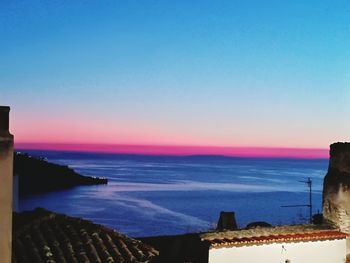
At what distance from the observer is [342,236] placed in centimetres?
1206

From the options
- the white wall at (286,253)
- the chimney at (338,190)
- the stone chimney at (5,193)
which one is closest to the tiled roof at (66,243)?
the white wall at (286,253)

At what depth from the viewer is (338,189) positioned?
13047mm

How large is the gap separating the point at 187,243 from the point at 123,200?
74.2 meters

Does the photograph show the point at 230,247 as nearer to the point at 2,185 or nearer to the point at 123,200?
the point at 2,185

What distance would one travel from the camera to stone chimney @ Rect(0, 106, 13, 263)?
5648 millimetres

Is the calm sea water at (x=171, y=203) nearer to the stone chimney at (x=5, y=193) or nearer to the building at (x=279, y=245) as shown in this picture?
the building at (x=279, y=245)

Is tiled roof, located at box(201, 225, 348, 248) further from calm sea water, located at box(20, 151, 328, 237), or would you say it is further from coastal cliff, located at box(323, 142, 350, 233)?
calm sea water, located at box(20, 151, 328, 237)

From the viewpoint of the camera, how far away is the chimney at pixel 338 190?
41.9ft

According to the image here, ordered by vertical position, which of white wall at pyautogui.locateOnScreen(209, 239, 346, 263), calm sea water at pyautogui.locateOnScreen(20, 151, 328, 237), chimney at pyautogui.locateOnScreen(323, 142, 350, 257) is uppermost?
chimney at pyautogui.locateOnScreen(323, 142, 350, 257)

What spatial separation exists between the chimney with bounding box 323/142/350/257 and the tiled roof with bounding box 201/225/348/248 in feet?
1.99

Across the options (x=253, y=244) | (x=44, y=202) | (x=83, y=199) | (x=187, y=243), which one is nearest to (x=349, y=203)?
(x=253, y=244)

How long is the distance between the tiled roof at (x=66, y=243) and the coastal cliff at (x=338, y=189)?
528 centimetres

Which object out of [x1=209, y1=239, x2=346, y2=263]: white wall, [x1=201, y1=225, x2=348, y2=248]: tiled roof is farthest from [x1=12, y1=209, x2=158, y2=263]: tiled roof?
[x1=209, y1=239, x2=346, y2=263]: white wall

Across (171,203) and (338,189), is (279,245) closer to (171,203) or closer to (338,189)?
(338,189)
